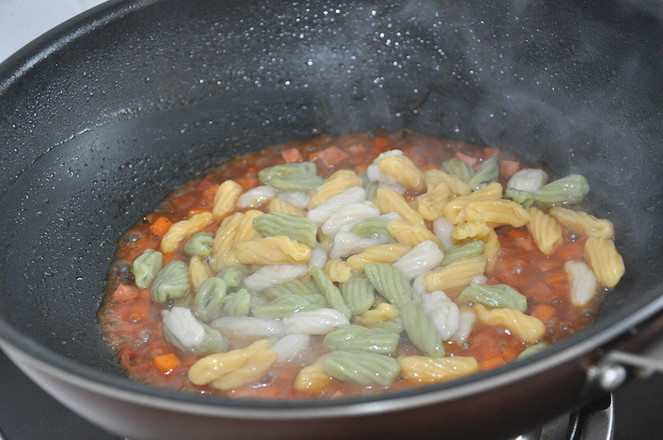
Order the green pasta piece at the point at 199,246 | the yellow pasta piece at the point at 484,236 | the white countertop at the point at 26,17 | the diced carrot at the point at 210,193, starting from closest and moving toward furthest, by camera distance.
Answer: the yellow pasta piece at the point at 484,236
the green pasta piece at the point at 199,246
the diced carrot at the point at 210,193
the white countertop at the point at 26,17

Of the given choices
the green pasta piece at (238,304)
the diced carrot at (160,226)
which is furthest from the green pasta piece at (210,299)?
the diced carrot at (160,226)

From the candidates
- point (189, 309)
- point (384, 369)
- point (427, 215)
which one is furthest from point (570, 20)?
point (189, 309)

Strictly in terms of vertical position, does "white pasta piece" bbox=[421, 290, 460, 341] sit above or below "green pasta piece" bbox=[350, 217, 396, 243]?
below

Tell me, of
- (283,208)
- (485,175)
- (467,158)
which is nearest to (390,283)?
(283,208)

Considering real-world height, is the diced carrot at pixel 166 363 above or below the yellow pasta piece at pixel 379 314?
above

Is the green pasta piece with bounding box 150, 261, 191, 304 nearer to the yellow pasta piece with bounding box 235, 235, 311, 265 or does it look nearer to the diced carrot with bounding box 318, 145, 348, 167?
the yellow pasta piece with bounding box 235, 235, 311, 265

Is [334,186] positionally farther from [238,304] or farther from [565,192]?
[565,192]

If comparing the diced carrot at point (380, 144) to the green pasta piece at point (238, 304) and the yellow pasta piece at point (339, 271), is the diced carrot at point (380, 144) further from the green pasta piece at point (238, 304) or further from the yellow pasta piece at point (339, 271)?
the green pasta piece at point (238, 304)

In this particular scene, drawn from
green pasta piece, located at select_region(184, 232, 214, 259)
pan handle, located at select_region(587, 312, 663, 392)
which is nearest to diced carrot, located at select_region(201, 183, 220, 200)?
green pasta piece, located at select_region(184, 232, 214, 259)
